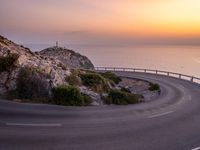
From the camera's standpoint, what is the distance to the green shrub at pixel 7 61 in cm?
2512

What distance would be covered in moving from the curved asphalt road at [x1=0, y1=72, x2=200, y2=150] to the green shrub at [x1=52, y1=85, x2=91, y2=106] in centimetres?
196

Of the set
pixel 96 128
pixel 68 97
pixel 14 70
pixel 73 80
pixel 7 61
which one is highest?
pixel 7 61

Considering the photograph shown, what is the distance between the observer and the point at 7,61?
25.4 metres

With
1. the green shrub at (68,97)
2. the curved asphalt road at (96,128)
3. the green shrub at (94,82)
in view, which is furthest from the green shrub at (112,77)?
the curved asphalt road at (96,128)

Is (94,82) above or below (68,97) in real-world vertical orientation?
above

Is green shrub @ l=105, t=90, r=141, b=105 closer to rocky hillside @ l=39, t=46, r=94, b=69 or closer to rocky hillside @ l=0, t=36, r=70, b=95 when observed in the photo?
rocky hillside @ l=0, t=36, r=70, b=95

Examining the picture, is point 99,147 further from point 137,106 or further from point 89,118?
point 137,106

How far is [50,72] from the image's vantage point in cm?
2641

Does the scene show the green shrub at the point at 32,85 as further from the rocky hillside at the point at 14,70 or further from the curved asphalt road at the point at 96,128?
the curved asphalt road at the point at 96,128

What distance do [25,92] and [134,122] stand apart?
10225 mm

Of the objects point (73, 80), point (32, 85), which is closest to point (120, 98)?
point (73, 80)

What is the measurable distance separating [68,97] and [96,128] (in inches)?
300

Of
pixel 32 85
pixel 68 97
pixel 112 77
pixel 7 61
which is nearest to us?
pixel 68 97

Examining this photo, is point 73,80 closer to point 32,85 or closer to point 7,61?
point 32,85
